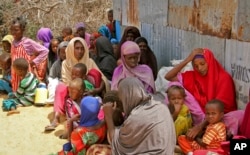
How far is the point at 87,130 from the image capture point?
14.5 feet

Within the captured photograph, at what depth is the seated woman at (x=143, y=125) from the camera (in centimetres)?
335

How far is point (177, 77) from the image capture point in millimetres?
5305

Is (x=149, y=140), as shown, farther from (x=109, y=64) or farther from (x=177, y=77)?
(x=109, y=64)

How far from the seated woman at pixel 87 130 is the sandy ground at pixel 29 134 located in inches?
29.8

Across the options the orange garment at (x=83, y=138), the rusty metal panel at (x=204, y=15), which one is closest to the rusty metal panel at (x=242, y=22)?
the rusty metal panel at (x=204, y=15)

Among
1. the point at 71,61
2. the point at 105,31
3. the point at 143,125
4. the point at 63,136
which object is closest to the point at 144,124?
the point at 143,125

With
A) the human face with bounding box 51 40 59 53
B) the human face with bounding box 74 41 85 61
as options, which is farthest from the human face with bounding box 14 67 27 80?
the human face with bounding box 74 41 85 61

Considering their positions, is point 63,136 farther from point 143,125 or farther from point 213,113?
point 143,125

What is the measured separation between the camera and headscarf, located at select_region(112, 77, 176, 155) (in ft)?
11.0

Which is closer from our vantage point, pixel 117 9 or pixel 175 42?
pixel 175 42

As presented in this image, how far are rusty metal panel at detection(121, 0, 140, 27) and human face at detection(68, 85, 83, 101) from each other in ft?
12.2

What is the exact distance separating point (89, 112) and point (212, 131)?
1.33 meters

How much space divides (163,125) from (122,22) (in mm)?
6580

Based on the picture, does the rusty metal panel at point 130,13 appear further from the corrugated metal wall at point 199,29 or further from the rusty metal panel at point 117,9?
the rusty metal panel at point 117,9
